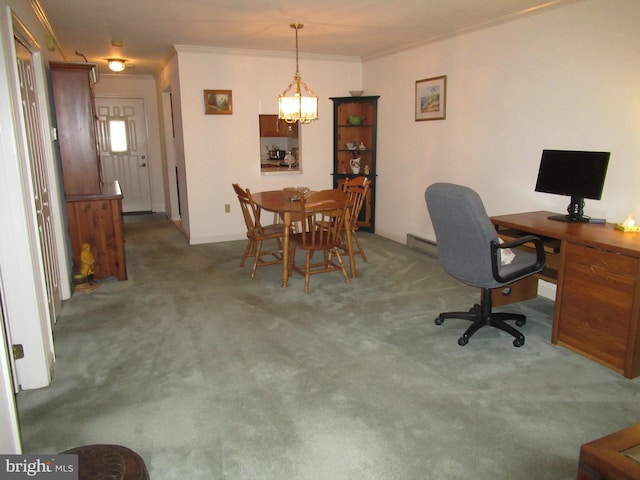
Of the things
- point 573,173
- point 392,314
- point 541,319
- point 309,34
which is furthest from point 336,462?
point 309,34

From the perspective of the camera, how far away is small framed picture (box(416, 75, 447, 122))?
15.8ft

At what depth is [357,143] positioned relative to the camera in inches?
247

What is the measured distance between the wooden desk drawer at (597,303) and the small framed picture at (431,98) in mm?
2526

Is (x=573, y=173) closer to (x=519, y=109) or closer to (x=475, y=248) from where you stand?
(x=519, y=109)

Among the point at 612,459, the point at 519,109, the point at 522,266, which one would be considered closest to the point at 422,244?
the point at 519,109

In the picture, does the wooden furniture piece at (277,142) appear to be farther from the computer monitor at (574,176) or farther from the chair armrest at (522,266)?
the chair armrest at (522,266)

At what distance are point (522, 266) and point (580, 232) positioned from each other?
41 centimetres

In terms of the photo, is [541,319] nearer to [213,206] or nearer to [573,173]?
[573,173]

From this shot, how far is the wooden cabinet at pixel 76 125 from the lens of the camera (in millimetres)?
3947

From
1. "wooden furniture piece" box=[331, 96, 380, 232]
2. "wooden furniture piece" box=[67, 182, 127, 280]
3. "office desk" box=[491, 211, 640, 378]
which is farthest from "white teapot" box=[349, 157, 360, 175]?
"office desk" box=[491, 211, 640, 378]

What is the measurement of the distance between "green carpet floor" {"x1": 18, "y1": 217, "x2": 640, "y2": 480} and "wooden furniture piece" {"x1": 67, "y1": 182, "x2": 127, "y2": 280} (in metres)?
0.45

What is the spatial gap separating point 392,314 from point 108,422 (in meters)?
2.00

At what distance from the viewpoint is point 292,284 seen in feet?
13.6

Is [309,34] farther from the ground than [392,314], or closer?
farther from the ground
